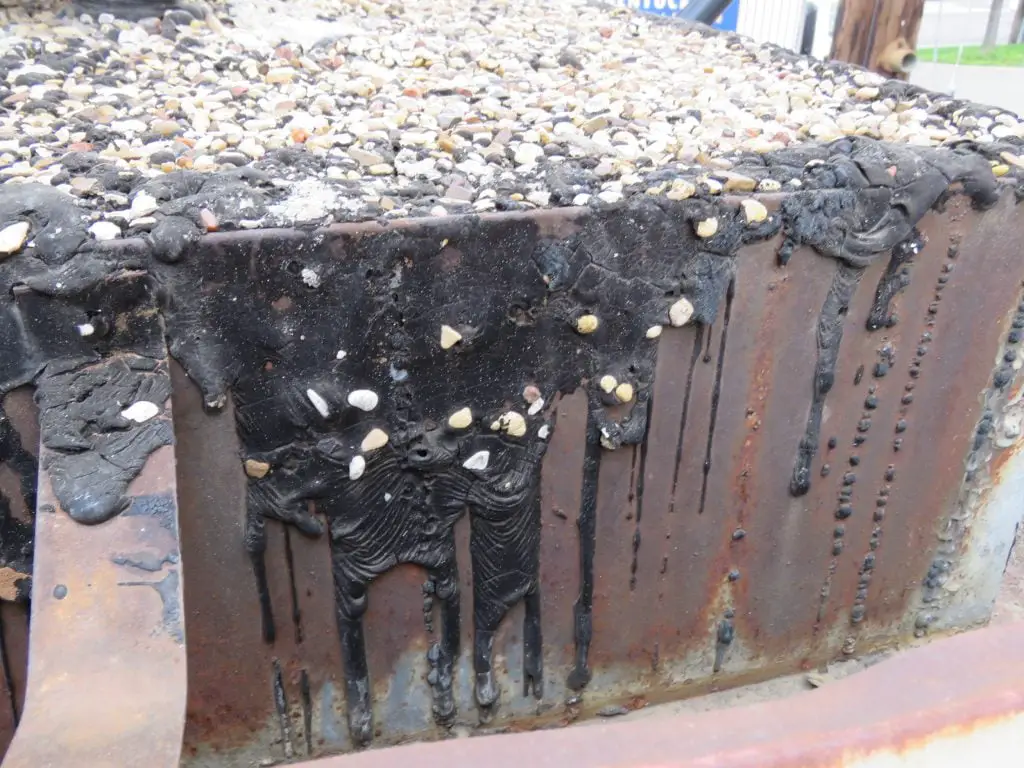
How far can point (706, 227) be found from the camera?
1413 mm

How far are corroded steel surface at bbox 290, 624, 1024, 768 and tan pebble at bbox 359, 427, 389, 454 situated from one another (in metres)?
0.88

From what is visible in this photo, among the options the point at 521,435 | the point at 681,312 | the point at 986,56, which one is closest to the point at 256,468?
the point at 521,435

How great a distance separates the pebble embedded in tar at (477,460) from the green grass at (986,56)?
9.11 metres

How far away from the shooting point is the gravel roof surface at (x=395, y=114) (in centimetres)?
136

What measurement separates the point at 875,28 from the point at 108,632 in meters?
3.62

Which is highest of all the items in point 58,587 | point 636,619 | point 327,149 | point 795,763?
point 327,149

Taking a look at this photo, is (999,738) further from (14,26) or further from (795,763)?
(14,26)

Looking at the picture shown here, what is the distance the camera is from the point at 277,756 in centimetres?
159

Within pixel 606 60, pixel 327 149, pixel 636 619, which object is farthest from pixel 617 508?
pixel 606 60

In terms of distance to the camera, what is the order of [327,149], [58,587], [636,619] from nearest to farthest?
[58,587] → [327,149] → [636,619]

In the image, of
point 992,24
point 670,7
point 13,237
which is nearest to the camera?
point 13,237

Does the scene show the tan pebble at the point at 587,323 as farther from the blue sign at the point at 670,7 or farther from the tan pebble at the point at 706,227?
the blue sign at the point at 670,7

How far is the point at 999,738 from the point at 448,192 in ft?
3.52

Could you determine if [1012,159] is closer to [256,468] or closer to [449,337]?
[449,337]
